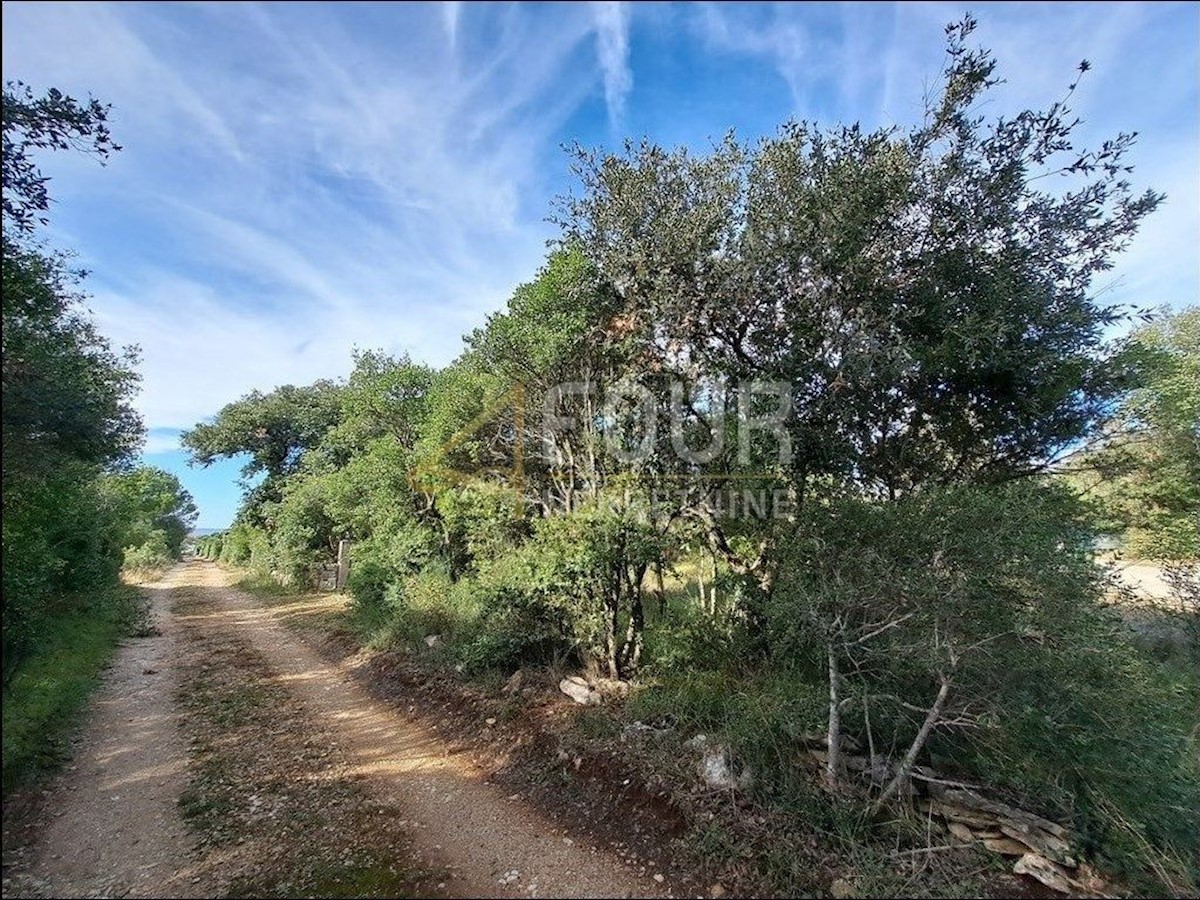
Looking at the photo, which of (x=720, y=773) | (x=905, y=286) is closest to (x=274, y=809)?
(x=720, y=773)

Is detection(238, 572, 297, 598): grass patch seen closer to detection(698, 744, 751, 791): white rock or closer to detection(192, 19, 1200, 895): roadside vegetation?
detection(192, 19, 1200, 895): roadside vegetation

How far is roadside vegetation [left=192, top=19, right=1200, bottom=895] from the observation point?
451 cm

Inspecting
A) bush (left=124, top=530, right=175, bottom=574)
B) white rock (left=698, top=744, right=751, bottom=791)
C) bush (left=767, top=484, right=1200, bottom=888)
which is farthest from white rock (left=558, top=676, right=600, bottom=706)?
bush (left=124, top=530, right=175, bottom=574)

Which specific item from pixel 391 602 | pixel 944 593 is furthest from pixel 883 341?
pixel 391 602

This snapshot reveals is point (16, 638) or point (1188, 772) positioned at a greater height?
point (16, 638)

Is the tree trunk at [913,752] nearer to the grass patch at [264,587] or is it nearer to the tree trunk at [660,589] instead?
the tree trunk at [660,589]

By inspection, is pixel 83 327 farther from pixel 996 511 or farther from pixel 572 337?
pixel 996 511

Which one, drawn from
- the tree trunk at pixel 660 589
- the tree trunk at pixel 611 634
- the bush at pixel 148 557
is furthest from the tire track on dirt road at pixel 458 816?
the bush at pixel 148 557

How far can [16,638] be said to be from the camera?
493 centimetres

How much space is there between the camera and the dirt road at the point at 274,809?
3.89 m

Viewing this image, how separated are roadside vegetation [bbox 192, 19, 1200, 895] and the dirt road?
1519 mm

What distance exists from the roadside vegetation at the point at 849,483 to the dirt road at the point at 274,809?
152 centimetres

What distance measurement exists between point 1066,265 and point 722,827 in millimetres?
7359

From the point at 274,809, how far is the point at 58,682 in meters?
5.00
